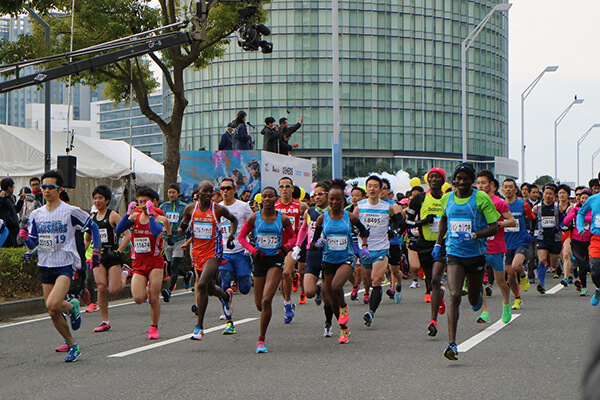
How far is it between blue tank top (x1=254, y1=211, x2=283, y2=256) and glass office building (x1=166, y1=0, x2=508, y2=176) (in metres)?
79.7

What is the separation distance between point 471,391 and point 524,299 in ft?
28.8

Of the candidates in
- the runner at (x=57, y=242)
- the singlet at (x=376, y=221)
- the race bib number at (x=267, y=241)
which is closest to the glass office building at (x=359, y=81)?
the singlet at (x=376, y=221)

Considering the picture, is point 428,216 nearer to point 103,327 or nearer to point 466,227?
point 466,227

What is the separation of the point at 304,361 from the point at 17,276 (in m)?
7.12

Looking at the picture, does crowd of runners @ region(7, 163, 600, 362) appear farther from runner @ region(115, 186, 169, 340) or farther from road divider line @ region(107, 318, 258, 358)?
road divider line @ region(107, 318, 258, 358)

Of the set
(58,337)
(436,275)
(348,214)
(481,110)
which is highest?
(481,110)

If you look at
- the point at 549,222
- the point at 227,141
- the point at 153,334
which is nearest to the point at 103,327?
the point at 153,334

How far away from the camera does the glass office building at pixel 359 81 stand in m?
90.5

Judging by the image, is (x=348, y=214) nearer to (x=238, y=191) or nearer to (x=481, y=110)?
(x=238, y=191)

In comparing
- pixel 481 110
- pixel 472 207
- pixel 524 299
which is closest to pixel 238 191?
pixel 524 299

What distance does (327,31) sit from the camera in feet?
296

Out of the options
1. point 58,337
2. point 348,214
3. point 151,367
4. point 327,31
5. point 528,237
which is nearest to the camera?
point 151,367

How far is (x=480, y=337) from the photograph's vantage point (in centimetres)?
999

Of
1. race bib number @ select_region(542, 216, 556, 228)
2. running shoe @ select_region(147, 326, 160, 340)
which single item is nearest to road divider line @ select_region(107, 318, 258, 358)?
running shoe @ select_region(147, 326, 160, 340)
